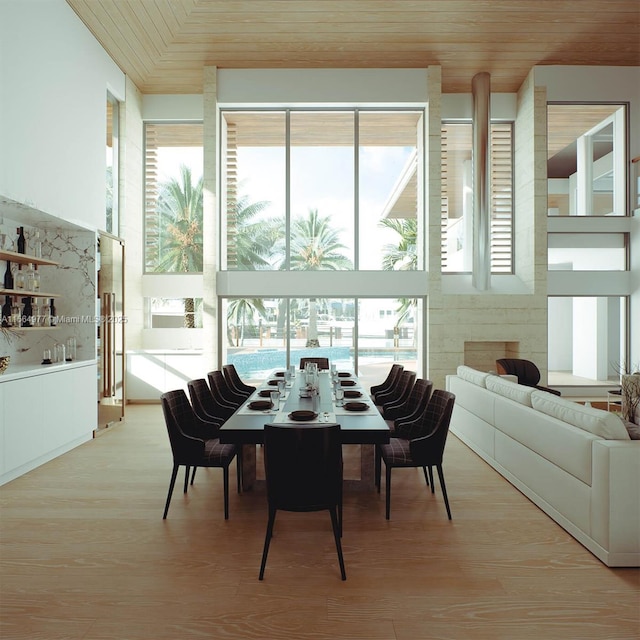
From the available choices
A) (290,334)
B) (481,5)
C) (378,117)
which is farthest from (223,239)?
(481,5)

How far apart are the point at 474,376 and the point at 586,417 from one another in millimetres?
2434

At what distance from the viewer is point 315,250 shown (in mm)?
8773

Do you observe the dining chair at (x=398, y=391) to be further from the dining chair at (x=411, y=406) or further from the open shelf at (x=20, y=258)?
the open shelf at (x=20, y=258)

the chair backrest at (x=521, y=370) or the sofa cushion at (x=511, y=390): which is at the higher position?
the sofa cushion at (x=511, y=390)

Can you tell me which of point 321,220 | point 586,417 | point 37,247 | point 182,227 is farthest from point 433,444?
point 182,227

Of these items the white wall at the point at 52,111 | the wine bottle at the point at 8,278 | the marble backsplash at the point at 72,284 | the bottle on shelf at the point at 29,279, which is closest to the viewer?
the white wall at the point at 52,111

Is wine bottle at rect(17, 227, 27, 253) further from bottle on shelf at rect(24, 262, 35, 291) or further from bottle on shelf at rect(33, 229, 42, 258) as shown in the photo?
bottle on shelf at rect(24, 262, 35, 291)

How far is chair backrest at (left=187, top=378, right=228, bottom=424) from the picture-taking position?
4.56 m

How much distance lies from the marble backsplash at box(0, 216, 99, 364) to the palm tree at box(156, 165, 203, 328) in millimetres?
2806

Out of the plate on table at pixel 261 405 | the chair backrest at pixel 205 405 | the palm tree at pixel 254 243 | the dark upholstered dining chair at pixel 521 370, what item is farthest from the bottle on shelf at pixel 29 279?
the dark upholstered dining chair at pixel 521 370

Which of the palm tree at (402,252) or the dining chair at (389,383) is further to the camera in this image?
the palm tree at (402,252)

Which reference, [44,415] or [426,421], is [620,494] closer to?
[426,421]

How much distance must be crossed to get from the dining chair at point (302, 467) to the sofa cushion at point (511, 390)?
84.5 inches

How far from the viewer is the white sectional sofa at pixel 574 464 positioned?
289 centimetres
